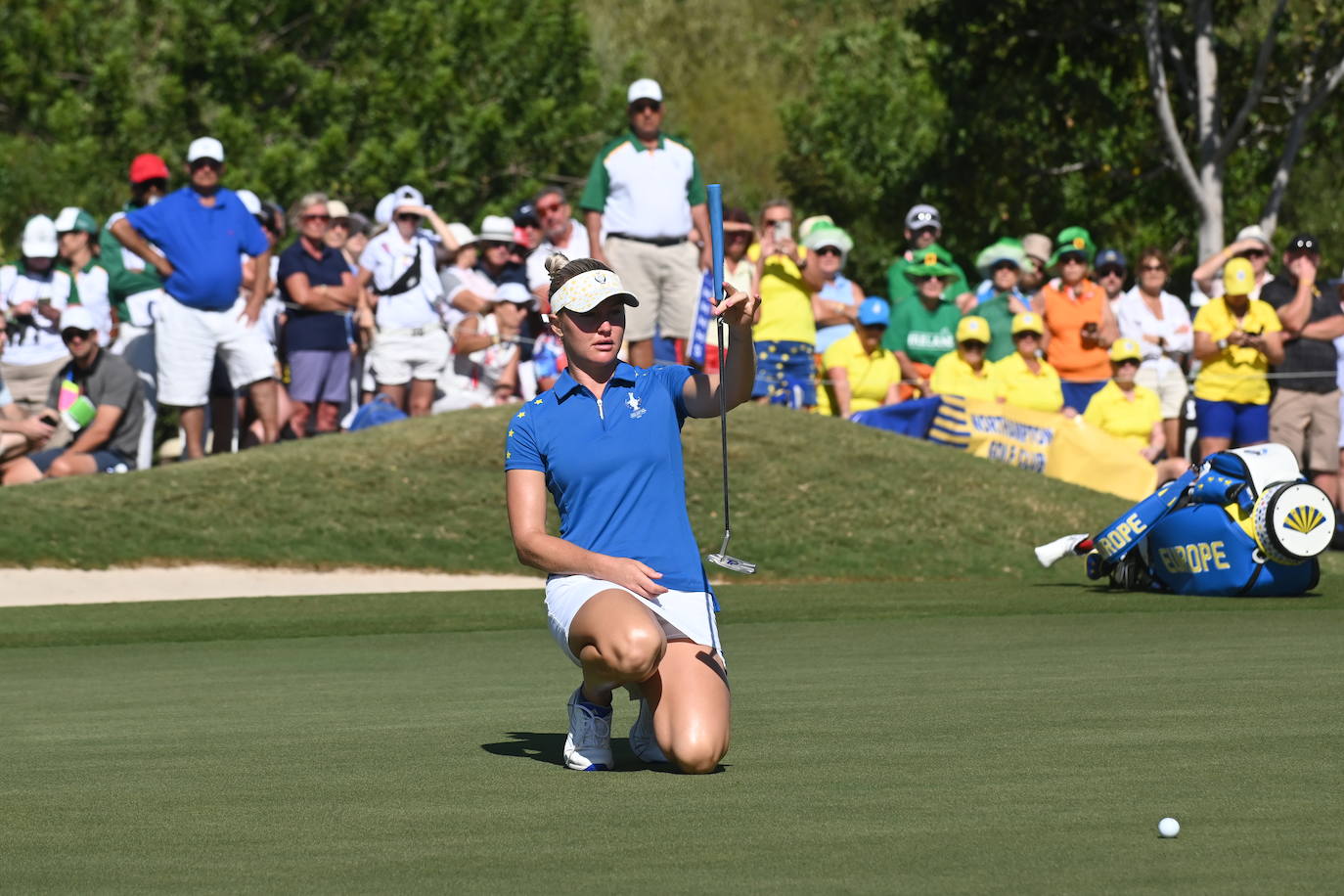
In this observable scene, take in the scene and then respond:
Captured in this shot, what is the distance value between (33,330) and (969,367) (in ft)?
23.5

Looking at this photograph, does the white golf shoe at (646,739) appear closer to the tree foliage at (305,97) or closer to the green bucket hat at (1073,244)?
the green bucket hat at (1073,244)

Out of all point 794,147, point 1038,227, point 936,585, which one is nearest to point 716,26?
point 794,147

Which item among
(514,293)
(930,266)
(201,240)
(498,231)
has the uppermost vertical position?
(498,231)

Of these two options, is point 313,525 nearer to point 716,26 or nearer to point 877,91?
point 877,91

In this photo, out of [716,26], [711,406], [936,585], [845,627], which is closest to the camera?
[711,406]

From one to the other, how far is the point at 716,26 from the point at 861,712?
51.4m

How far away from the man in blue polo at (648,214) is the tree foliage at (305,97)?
14.7 metres

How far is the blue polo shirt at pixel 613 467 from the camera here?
6539mm

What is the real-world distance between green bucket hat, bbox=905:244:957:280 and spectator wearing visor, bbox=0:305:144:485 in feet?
20.2

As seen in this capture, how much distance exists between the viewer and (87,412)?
16484mm

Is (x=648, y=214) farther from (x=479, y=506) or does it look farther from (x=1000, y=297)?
(x=1000, y=297)

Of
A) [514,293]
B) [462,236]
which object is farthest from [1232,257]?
[462,236]

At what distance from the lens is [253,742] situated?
7059 mm

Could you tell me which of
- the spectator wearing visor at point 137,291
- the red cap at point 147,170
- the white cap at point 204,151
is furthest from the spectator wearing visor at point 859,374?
the red cap at point 147,170
